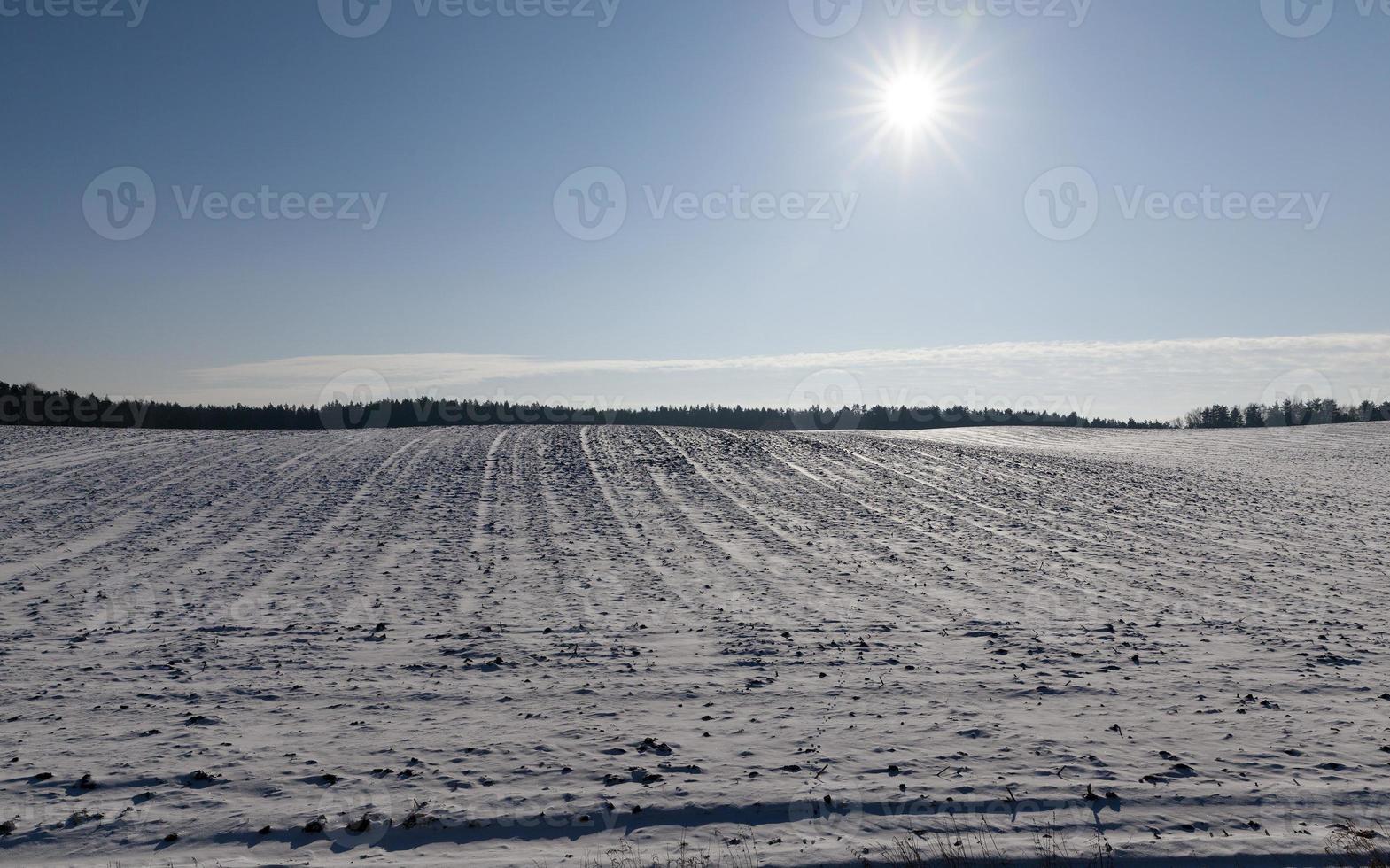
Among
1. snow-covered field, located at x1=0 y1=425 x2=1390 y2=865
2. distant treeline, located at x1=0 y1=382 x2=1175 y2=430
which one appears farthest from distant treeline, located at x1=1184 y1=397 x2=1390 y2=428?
snow-covered field, located at x1=0 y1=425 x2=1390 y2=865

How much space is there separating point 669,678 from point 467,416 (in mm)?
83884

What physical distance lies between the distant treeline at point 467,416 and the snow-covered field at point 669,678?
132 feet

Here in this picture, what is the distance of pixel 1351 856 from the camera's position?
5055mm

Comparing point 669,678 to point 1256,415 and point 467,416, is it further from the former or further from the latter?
point 1256,415

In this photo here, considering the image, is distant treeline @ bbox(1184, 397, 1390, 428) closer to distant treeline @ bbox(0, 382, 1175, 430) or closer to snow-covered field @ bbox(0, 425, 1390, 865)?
distant treeline @ bbox(0, 382, 1175, 430)

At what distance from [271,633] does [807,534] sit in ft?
36.0

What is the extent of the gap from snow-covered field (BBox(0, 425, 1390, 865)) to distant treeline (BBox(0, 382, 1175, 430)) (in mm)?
40096

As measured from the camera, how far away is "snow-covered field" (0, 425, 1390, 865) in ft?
18.6

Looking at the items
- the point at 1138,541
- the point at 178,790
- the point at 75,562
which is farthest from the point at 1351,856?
the point at 75,562

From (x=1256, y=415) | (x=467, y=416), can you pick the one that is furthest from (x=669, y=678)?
(x=1256, y=415)

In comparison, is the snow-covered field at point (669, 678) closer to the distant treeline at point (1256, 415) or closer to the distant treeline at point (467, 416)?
the distant treeline at point (467, 416)

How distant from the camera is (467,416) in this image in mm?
88000

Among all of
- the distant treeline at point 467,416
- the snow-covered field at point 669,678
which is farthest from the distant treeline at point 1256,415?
the snow-covered field at point 669,678

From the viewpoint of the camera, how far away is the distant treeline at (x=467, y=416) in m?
54.8
